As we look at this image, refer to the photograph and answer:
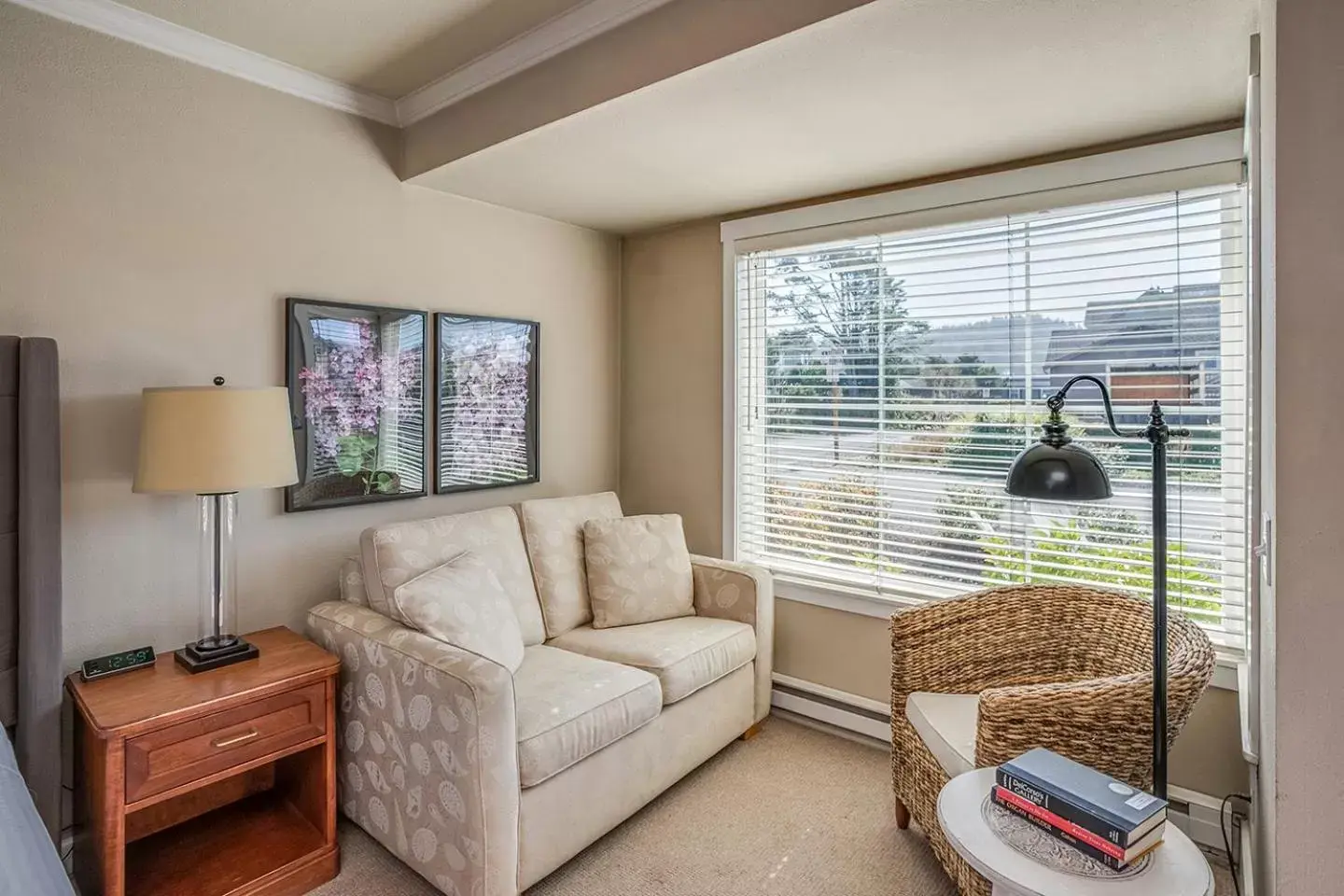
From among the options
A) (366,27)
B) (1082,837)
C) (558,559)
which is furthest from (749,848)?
(366,27)

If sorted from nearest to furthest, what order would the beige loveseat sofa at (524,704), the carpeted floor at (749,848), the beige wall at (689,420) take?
the beige loveseat sofa at (524,704), the carpeted floor at (749,848), the beige wall at (689,420)

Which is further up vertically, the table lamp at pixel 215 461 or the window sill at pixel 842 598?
the table lamp at pixel 215 461

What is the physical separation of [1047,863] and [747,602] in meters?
1.67

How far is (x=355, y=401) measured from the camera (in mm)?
2734

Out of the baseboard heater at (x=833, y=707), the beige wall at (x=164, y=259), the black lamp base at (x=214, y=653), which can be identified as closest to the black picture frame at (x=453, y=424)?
the beige wall at (x=164, y=259)

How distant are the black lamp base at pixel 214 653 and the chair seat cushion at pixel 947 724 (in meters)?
2.05

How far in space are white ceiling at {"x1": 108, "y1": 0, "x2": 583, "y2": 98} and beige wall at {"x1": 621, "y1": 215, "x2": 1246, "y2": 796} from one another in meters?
1.47

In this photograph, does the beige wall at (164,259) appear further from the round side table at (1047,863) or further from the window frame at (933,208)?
the round side table at (1047,863)

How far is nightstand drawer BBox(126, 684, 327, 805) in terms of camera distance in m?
1.79

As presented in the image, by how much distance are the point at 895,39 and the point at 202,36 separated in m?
2.13

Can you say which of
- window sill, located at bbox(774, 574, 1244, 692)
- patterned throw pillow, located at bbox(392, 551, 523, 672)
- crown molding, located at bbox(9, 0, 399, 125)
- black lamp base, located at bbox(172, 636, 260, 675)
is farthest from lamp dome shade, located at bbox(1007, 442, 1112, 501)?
crown molding, located at bbox(9, 0, 399, 125)

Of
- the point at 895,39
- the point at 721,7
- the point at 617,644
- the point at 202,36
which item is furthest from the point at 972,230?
the point at 202,36

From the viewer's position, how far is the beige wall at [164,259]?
2.05 m

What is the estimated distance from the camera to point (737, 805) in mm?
2537
